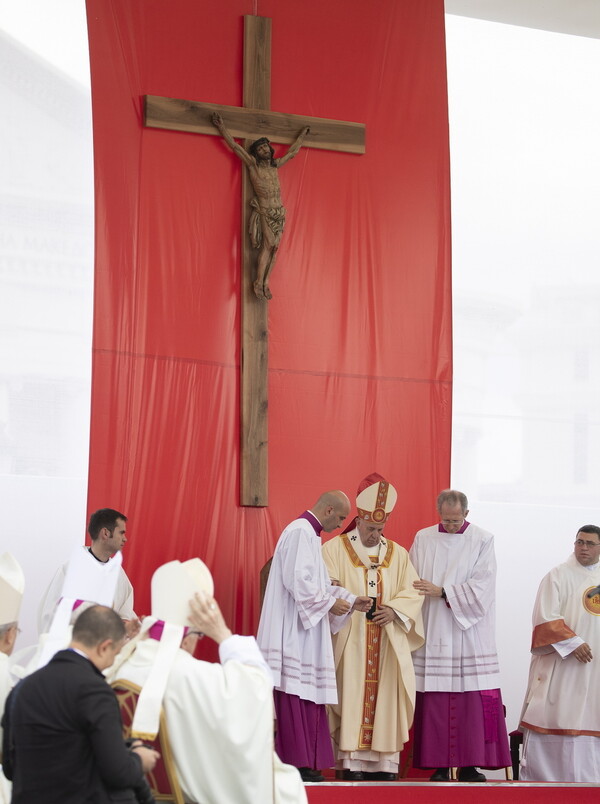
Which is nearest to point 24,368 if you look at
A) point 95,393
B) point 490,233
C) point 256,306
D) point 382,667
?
point 95,393

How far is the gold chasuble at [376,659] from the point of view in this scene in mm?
6441

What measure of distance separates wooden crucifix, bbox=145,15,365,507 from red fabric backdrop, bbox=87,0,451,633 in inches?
4.0

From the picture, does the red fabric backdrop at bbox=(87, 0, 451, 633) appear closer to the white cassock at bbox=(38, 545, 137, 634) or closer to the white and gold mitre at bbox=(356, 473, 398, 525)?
the white cassock at bbox=(38, 545, 137, 634)

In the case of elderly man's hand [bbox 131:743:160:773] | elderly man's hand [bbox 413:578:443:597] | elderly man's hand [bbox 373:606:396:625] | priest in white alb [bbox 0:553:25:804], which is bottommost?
elderly man's hand [bbox 373:606:396:625]

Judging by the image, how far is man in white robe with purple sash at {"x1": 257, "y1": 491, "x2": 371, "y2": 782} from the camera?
616 centimetres

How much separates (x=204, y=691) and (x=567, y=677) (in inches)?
146

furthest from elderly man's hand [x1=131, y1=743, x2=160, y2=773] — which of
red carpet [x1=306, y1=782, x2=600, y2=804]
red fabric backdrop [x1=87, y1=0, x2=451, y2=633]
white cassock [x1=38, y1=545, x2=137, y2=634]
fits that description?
red fabric backdrop [x1=87, y1=0, x2=451, y2=633]

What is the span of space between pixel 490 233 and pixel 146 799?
20.2ft

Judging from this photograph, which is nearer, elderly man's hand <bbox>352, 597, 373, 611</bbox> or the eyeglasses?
elderly man's hand <bbox>352, 597, 373, 611</bbox>

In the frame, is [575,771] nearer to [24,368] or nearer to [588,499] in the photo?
[588,499]

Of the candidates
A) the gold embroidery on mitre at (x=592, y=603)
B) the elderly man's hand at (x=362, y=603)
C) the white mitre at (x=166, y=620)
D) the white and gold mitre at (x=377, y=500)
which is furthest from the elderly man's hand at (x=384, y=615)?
the white mitre at (x=166, y=620)

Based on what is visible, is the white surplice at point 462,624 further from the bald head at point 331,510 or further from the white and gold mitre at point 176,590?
the white and gold mitre at point 176,590

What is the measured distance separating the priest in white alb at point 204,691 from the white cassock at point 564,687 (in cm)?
337

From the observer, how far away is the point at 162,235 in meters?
7.36
